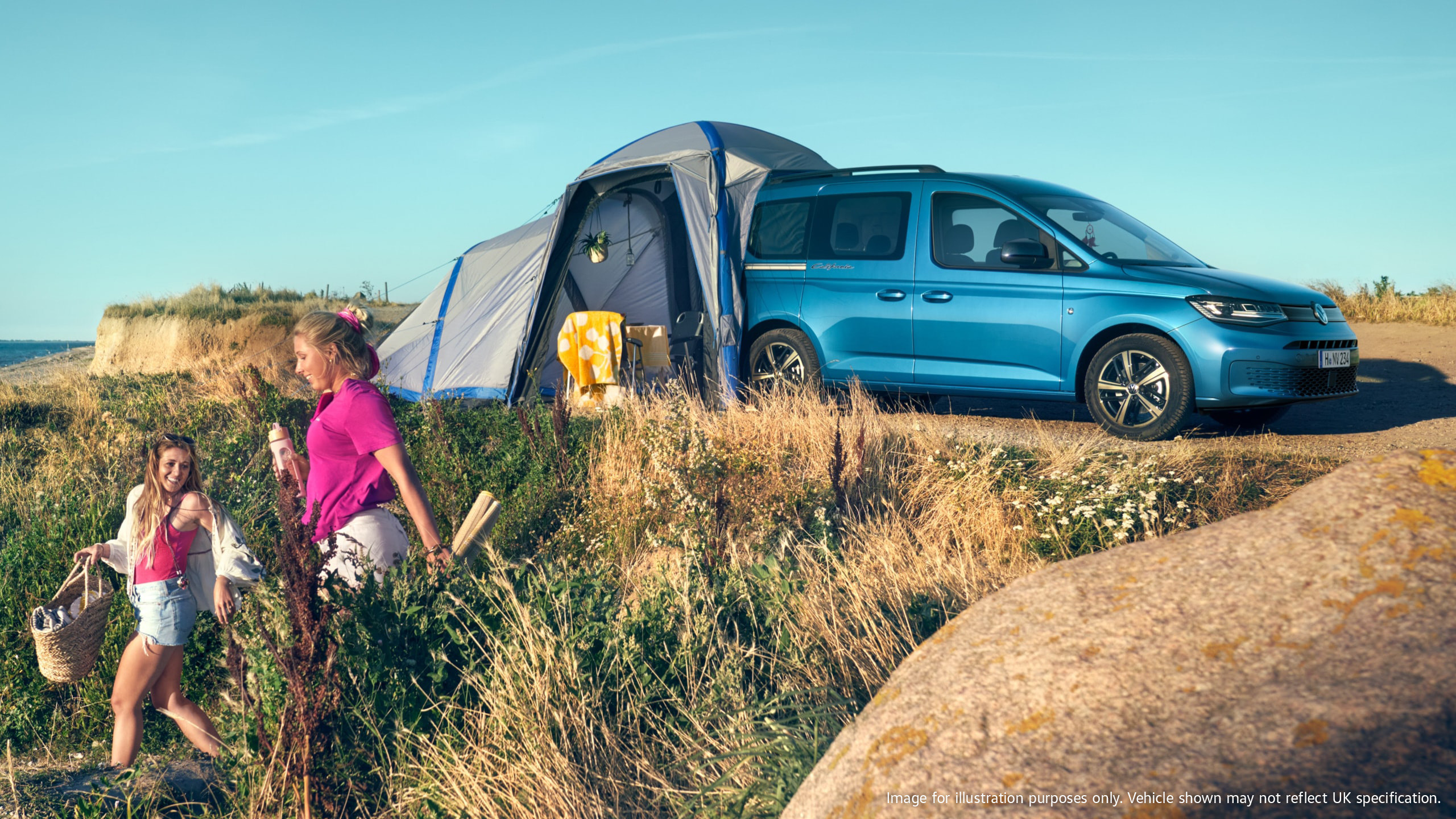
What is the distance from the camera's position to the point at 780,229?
9000 mm

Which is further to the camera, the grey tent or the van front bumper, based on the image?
the grey tent

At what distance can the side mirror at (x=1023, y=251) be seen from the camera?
286 inches

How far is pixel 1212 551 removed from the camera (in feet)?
6.17

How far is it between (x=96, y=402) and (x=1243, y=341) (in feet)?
36.3

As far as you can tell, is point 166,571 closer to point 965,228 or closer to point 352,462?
point 352,462

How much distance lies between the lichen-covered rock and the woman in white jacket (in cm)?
285

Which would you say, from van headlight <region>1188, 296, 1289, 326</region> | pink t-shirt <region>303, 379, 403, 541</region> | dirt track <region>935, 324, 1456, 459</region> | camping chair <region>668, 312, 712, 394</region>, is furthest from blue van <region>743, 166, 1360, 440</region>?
pink t-shirt <region>303, 379, 403, 541</region>

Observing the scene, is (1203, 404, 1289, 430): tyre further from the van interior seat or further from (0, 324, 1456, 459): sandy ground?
the van interior seat

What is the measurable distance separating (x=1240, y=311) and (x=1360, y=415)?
224 cm

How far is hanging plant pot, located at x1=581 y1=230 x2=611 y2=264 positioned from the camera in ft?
35.6

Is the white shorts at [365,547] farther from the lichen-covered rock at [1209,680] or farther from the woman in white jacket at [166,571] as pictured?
the lichen-covered rock at [1209,680]

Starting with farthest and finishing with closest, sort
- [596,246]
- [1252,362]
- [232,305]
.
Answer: [232,305], [596,246], [1252,362]

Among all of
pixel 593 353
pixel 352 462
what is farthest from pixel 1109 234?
pixel 352 462

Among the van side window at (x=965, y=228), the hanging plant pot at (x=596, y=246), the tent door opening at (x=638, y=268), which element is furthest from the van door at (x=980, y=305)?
the hanging plant pot at (x=596, y=246)
